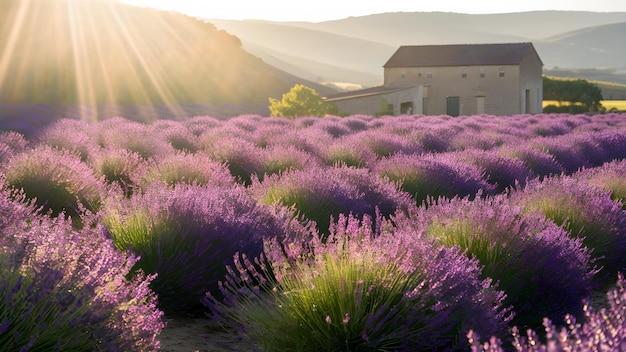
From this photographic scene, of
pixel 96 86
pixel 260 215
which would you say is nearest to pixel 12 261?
pixel 260 215

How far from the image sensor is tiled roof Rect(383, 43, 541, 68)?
168 feet

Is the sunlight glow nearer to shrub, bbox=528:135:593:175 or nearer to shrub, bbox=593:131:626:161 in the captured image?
shrub, bbox=593:131:626:161

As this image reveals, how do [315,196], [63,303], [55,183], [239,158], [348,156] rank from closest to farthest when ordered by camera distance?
[63,303] → [315,196] → [55,183] → [239,158] → [348,156]

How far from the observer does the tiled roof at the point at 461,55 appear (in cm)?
5122

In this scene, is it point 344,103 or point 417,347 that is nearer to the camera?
point 417,347

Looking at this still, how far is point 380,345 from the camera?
3400 millimetres

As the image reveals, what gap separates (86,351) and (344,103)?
42726 mm

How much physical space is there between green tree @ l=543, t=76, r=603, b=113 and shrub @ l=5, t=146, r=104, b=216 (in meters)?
53.6

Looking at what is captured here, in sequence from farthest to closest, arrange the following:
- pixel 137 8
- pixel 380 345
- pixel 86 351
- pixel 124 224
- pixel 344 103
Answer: pixel 137 8 → pixel 344 103 → pixel 124 224 → pixel 380 345 → pixel 86 351

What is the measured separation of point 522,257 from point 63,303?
9.04ft

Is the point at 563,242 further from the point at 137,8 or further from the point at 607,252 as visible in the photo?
the point at 137,8

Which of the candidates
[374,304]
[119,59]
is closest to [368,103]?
[119,59]

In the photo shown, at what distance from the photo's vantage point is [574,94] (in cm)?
6059

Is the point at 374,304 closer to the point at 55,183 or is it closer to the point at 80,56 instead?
the point at 55,183
